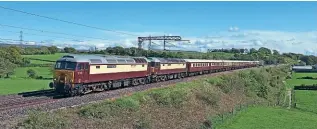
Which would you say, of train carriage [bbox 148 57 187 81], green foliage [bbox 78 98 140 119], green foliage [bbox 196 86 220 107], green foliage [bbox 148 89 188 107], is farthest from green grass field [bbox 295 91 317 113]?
green foliage [bbox 78 98 140 119]

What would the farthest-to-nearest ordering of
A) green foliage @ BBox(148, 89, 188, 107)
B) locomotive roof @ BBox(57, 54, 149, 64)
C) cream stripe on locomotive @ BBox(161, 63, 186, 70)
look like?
cream stripe on locomotive @ BBox(161, 63, 186, 70) < green foliage @ BBox(148, 89, 188, 107) < locomotive roof @ BBox(57, 54, 149, 64)

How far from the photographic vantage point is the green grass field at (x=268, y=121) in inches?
1635

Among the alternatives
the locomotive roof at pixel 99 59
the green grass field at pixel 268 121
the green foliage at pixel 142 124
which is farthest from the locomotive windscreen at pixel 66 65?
the green grass field at pixel 268 121

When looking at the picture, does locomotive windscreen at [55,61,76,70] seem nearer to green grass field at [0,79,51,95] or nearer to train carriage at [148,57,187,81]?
green grass field at [0,79,51,95]

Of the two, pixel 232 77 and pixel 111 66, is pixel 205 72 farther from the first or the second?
pixel 111 66

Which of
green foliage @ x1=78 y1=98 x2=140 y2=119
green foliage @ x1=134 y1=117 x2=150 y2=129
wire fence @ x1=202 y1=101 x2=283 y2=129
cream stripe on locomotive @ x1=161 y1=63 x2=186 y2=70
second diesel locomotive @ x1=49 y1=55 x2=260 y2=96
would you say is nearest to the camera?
green foliage @ x1=78 y1=98 x2=140 y2=119

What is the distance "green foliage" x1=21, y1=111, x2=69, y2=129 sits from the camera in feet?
69.3

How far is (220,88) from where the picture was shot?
5850 centimetres

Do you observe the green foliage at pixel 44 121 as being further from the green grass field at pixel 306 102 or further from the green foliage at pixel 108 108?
the green grass field at pixel 306 102

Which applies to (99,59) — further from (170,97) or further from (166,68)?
(166,68)

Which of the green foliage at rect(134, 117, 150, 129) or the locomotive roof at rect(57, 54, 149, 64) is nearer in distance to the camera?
the green foliage at rect(134, 117, 150, 129)

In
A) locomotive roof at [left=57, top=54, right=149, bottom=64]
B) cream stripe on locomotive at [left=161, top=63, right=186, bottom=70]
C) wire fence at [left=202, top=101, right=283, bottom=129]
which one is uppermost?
locomotive roof at [left=57, top=54, right=149, bottom=64]

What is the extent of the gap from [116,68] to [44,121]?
19365mm

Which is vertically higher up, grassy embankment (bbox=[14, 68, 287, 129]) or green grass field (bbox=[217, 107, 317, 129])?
grassy embankment (bbox=[14, 68, 287, 129])
